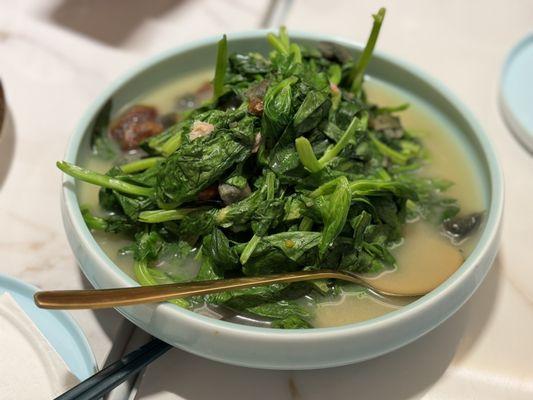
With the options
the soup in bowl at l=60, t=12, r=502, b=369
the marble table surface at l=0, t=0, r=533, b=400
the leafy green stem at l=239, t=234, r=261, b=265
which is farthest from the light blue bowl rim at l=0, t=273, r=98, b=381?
the leafy green stem at l=239, t=234, r=261, b=265

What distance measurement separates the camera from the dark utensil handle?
106 cm

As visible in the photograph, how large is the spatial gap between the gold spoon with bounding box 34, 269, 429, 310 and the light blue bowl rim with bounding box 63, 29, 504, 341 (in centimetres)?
3

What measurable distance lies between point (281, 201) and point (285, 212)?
0.03 metres

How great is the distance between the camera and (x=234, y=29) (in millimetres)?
2262

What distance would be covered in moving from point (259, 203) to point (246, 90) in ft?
1.04

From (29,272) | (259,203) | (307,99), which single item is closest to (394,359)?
(259,203)

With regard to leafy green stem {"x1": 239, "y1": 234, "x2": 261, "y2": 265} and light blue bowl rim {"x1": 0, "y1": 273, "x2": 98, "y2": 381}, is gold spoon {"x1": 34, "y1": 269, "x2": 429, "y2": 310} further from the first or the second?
light blue bowl rim {"x1": 0, "y1": 273, "x2": 98, "y2": 381}

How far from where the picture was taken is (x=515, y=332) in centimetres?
136

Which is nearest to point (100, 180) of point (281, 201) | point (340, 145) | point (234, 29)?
point (281, 201)

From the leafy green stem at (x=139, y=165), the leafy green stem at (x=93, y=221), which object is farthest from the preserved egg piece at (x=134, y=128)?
the leafy green stem at (x=93, y=221)

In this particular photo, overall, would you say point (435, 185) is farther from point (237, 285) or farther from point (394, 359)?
point (237, 285)

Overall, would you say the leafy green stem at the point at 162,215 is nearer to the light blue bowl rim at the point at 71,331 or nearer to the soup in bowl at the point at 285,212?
the soup in bowl at the point at 285,212

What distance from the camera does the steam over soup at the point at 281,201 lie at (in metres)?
1.19

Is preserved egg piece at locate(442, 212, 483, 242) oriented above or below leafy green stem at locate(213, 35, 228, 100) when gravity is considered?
below
